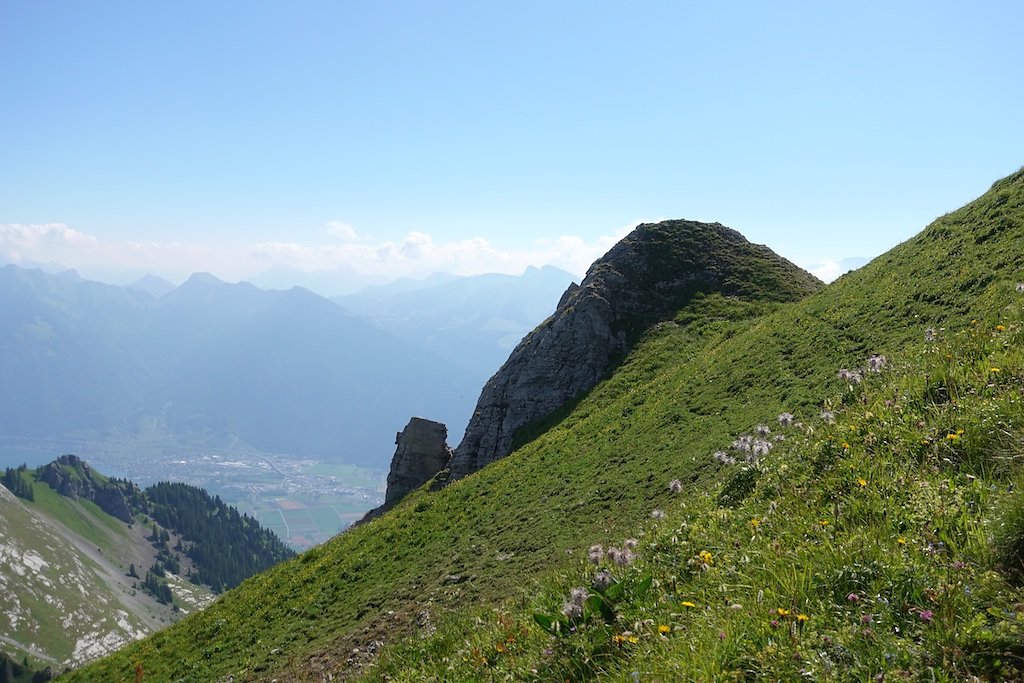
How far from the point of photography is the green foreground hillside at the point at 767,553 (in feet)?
17.9

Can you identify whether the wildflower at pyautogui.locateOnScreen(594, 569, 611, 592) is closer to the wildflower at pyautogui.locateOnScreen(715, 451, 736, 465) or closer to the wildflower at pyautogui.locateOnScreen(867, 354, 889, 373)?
the wildflower at pyautogui.locateOnScreen(715, 451, 736, 465)

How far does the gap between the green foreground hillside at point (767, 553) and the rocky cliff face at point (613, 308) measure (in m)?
19.8

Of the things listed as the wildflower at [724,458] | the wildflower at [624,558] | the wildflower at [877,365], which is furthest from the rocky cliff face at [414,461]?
the wildflower at [624,558]

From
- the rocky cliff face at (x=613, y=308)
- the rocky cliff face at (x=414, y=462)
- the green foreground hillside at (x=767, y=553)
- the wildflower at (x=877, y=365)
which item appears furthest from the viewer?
the rocky cliff face at (x=414, y=462)

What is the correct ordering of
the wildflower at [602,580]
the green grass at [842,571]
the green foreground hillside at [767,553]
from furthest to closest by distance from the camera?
the wildflower at [602,580]
the green foreground hillside at [767,553]
the green grass at [842,571]

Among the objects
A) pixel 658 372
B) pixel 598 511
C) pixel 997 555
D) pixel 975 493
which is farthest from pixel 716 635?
pixel 658 372

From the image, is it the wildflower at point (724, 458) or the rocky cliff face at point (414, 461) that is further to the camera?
the rocky cliff face at point (414, 461)

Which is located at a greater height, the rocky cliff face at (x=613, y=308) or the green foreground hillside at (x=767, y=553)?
the rocky cliff face at (x=613, y=308)

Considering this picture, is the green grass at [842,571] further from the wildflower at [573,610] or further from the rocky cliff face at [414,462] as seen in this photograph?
the rocky cliff face at [414,462]

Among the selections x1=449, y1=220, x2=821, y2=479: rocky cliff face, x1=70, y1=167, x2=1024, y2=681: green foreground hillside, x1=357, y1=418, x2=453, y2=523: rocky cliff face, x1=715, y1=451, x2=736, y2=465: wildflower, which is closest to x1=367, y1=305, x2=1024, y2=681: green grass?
x1=70, y1=167, x2=1024, y2=681: green foreground hillside

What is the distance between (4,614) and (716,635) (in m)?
269

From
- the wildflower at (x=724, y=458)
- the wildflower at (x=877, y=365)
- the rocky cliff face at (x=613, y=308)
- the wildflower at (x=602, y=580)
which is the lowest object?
the wildflower at (x=724, y=458)

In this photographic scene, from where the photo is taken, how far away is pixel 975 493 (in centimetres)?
689

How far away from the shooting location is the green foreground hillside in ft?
17.9
